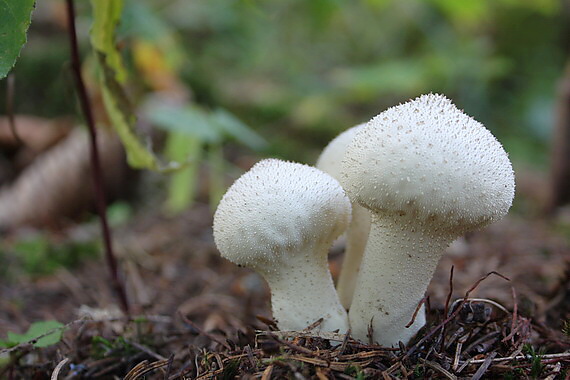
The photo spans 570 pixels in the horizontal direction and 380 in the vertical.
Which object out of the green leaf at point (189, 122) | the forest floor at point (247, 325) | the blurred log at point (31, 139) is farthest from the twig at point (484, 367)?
the blurred log at point (31, 139)

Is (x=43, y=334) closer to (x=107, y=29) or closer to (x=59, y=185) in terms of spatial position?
(x=107, y=29)

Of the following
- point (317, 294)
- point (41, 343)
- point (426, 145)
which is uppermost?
point (426, 145)

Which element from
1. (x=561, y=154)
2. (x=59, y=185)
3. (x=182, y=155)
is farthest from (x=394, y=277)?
(x=561, y=154)

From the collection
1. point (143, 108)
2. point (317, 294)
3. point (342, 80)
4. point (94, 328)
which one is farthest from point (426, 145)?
point (342, 80)

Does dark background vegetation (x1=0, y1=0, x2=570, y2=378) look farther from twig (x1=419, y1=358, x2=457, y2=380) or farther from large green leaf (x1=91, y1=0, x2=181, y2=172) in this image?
twig (x1=419, y1=358, x2=457, y2=380)

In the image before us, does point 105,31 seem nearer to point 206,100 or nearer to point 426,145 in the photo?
point 426,145

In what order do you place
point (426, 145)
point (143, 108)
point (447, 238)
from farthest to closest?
1. point (143, 108)
2. point (447, 238)
3. point (426, 145)
